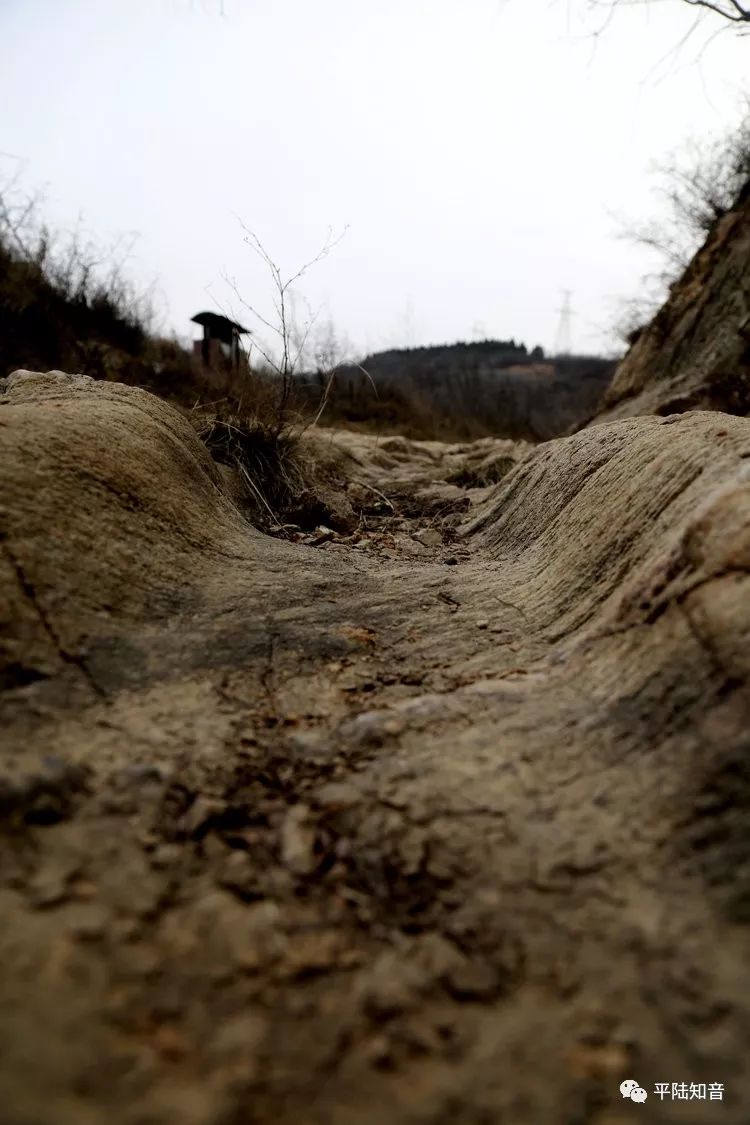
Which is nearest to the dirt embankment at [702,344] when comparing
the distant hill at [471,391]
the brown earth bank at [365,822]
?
the distant hill at [471,391]

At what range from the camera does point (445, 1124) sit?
1.84ft

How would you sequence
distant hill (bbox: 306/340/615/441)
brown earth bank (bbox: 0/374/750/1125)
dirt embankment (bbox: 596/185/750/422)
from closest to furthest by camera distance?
brown earth bank (bbox: 0/374/750/1125) < dirt embankment (bbox: 596/185/750/422) < distant hill (bbox: 306/340/615/441)

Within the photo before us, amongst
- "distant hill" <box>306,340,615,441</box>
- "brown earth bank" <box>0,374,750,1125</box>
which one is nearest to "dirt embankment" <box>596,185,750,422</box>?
"distant hill" <box>306,340,615,441</box>

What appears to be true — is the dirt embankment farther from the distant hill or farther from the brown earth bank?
the brown earth bank

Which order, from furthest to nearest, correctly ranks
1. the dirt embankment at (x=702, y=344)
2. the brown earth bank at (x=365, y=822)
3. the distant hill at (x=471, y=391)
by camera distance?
the distant hill at (x=471, y=391) < the dirt embankment at (x=702, y=344) < the brown earth bank at (x=365, y=822)

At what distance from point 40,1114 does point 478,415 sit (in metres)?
14.5

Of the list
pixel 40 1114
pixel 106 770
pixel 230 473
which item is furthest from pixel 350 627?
pixel 230 473

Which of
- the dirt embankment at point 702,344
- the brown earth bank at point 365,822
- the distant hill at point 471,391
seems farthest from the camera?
the distant hill at point 471,391

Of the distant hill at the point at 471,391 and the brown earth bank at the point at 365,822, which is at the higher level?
the distant hill at the point at 471,391

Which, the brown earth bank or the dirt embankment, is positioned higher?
the dirt embankment

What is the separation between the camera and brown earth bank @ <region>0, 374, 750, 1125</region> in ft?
1.98

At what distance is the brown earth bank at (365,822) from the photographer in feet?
1.98

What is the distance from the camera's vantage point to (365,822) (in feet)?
2.98

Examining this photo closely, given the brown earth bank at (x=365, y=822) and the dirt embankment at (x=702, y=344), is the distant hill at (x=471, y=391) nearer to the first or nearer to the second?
the dirt embankment at (x=702, y=344)
